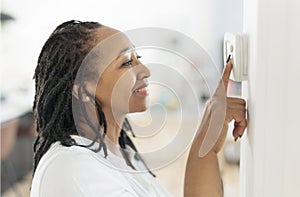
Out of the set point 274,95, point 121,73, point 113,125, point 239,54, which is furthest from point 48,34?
point 274,95

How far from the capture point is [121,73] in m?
0.90

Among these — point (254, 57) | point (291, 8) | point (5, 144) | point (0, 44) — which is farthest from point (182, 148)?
point (0, 44)

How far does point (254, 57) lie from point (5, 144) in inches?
108

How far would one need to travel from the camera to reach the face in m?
0.90

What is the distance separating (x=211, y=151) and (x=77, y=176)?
246 millimetres

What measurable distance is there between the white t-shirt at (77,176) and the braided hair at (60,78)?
3 centimetres

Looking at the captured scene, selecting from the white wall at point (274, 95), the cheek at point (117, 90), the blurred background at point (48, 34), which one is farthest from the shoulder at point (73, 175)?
the blurred background at point (48, 34)

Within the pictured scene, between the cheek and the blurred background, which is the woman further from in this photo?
the blurred background

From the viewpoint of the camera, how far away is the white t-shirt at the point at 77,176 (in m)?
0.82

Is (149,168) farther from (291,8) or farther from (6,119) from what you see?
(6,119)

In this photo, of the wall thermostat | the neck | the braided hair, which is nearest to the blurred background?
the neck

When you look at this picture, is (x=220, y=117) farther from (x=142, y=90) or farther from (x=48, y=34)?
(x=48, y=34)

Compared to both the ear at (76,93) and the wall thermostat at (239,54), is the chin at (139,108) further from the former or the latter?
the wall thermostat at (239,54)

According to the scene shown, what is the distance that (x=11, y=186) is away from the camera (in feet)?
11.3
